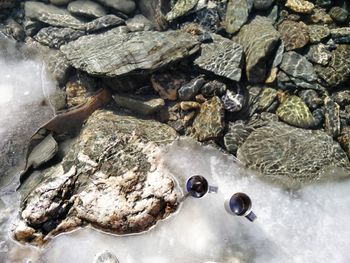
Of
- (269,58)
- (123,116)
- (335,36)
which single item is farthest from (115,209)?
(335,36)

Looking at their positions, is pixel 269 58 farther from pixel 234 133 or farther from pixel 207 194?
pixel 207 194

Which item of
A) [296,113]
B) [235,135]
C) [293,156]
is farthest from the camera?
[296,113]

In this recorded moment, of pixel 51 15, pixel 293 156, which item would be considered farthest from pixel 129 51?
pixel 293 156

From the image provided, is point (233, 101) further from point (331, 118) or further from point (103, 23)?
point (103, 23)

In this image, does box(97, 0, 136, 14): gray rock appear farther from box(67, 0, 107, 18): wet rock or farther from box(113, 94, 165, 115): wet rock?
box(113, 94, 165, 115): wet rock

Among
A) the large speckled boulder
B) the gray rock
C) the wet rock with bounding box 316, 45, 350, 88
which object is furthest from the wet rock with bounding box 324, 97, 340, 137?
the gray rock

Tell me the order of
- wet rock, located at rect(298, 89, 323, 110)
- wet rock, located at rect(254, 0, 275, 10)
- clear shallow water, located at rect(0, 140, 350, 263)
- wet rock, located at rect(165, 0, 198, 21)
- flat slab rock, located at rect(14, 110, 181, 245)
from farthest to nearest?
wet rock, located at rect(165, 0, 198, 21), wet rock, located at rect(254, 0, 275, 10), wet rock, located at rect(298, 89, 323, 110), flat slab rock, located at rect(14, 110, 181, 245), clear shallow water, located at rect(0, 140, 350, 263)
